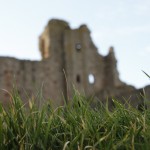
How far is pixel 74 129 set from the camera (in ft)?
8.95

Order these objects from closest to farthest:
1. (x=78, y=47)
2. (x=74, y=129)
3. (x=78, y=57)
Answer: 1. (x=74, y=129)
2. (x=78, y=57)
3. (x=78, y=47)

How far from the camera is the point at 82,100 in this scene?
3.05 metres

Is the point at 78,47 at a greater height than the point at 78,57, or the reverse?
the point at 78,47

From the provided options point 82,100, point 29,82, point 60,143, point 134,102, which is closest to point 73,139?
point 60,143

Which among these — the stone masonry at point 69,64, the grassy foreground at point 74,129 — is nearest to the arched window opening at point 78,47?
the stone masonry at point 69,64

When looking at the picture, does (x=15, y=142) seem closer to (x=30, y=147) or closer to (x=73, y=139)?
(x=30, y=147)

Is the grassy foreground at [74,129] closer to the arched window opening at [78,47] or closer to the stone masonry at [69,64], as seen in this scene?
the stone masonry at [69,64]

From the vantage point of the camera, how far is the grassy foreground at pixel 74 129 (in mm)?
2516

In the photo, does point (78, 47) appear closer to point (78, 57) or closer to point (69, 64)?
point (78, 57)

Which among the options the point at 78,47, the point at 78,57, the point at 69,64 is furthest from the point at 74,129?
the point at 78,47

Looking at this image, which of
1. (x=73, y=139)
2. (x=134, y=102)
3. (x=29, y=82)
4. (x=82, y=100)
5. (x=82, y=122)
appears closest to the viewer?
(x=73, y=139)

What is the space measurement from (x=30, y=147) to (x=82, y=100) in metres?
0.65

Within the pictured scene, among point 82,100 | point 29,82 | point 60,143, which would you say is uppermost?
point 82,100

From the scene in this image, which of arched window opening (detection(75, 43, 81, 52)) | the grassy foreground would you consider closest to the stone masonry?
arched window opening (detection(75, 43, 81, 52))
